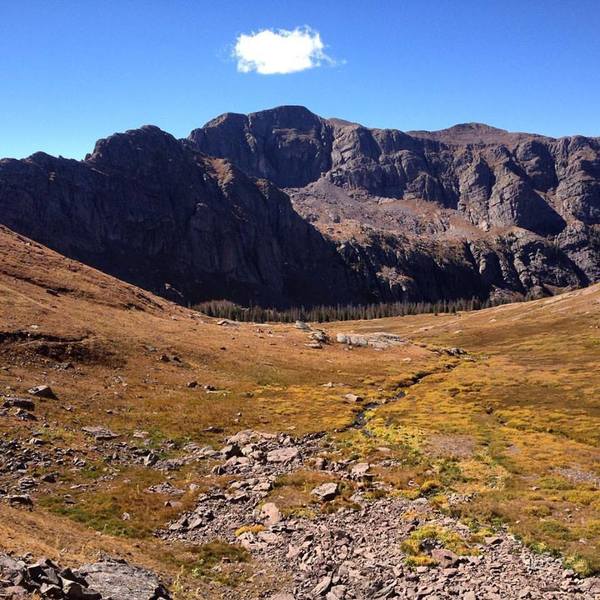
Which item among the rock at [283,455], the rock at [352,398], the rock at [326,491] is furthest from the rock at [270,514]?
the rock at [352,398]

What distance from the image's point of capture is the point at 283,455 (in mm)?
47094

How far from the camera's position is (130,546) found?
29.1m

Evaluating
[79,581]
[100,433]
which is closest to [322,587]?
[79,581]

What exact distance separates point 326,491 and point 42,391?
33114mm

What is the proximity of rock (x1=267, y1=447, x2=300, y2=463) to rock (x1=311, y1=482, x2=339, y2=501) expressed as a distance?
7.48 metres

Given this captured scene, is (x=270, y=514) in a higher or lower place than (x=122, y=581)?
lower

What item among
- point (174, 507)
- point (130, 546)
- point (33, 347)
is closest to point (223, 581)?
point (130, 546)

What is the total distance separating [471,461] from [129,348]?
53.1 m

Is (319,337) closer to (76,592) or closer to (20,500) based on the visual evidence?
(20,500)

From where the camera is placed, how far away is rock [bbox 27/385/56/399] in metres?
51.9

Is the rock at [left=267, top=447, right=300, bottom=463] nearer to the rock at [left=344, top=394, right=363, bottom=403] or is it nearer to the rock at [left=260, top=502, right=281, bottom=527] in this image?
the rock at [left=260, top=502, right=281, bottom=527]

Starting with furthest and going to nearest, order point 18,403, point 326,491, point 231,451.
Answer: point 18,403 → point 231,451 → point 326,491

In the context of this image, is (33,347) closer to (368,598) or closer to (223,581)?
(223,581)

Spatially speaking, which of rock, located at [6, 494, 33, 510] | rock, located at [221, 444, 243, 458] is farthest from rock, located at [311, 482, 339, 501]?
rock, located at [6, 494, 33, 510]
